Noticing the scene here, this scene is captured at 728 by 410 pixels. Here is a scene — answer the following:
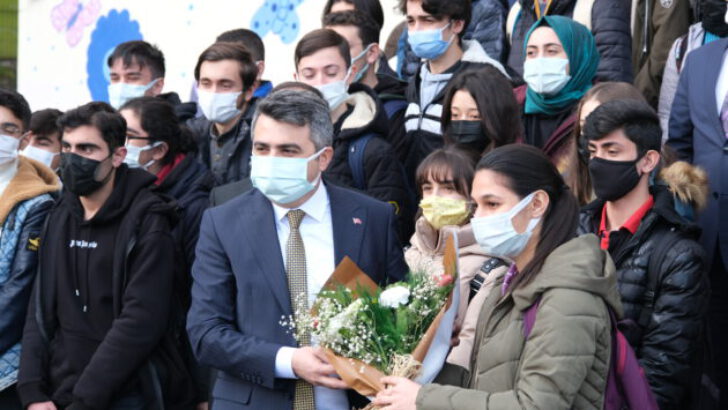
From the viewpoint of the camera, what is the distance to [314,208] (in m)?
4.35

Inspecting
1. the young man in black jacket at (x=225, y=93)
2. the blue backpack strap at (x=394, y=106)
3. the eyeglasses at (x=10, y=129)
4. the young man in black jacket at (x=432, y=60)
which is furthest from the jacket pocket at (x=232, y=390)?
the blue backpack strap at (x=394, y=106)

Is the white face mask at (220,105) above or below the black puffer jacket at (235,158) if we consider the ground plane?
above

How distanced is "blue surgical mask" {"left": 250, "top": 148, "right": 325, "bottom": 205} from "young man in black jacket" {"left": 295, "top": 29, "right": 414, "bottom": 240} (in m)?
1.25

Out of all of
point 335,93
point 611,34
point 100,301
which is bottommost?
point 100,301

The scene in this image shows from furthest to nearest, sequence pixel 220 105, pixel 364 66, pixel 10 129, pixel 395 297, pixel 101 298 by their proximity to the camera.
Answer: pixel 364 66, pixel 220 105, pixel 10 129, pixel 101 298, pixel 395 297

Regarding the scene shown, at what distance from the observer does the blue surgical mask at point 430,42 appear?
6.72 metres

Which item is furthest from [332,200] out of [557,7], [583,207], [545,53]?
[557,7]

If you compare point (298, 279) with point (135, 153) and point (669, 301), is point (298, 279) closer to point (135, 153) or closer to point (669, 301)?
point (669, 301)

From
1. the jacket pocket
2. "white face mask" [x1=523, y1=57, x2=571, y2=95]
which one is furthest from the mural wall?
the jacket pocket

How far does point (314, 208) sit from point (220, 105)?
2487mm

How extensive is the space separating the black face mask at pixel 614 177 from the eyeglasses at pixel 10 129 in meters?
3.52

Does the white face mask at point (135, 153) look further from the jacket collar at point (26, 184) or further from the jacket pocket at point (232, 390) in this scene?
the jacket pocket at point (232, 390)

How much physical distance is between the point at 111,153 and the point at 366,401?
7.47ft

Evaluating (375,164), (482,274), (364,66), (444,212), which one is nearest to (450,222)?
(444,212)
